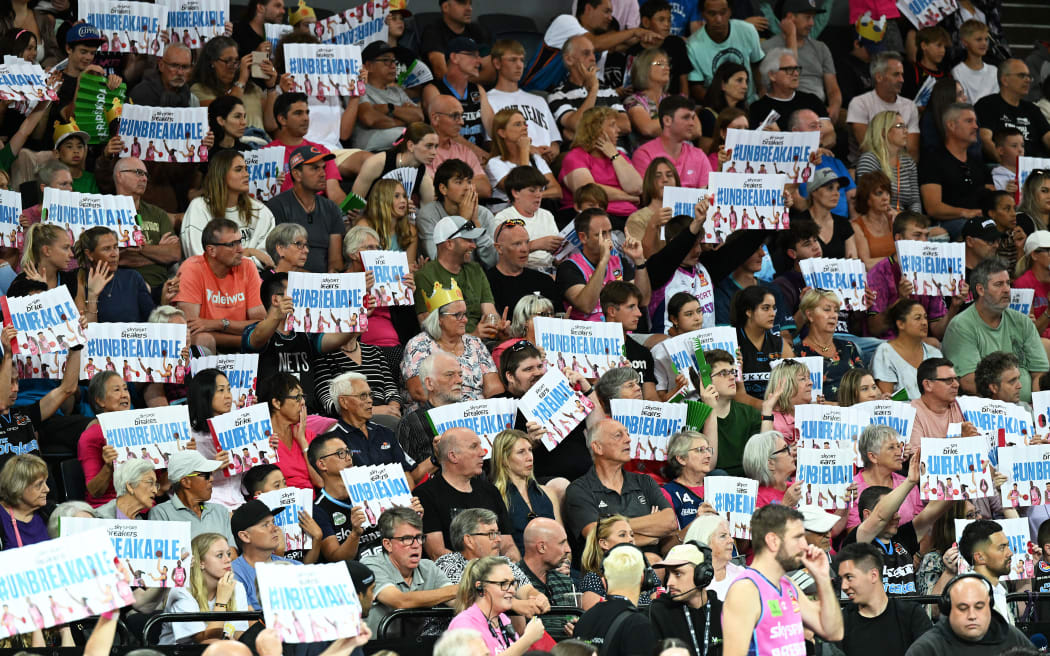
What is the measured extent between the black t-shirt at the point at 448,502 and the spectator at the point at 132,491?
4.02 feet

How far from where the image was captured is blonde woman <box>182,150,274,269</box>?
977 centimetres

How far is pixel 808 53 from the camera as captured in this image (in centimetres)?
1329

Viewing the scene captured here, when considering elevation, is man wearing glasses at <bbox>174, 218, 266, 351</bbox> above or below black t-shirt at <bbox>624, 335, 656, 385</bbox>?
above

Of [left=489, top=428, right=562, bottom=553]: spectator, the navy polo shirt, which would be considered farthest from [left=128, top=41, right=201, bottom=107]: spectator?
[left=489, top=428, right=562, bottom=553]: spectator

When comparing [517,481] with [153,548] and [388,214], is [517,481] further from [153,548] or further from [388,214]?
[388,214]

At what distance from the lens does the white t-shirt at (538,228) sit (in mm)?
10422

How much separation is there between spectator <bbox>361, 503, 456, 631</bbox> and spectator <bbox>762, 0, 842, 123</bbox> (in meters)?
6.76

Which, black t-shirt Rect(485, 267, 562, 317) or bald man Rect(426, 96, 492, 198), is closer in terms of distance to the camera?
black t-shirt Rect(485, 267, 562, 317)

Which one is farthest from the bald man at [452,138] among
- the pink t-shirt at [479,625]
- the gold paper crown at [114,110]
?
the pink t-shirt at [479,625]

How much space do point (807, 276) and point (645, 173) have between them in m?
1.29

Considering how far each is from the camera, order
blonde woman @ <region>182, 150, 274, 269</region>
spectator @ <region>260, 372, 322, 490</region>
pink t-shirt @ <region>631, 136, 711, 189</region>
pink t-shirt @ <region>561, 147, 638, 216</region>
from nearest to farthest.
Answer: spectator @ <region>260, 372, 322, 490</region>, blonde woman @ <region>182, 150, 274, 269</region>, pink t-shirt @ <region>561, 147, 638, 216</region>, pink t-shirt @ <region>631, 136, 711, 189</region>

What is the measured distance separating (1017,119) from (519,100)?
3904 millimetres

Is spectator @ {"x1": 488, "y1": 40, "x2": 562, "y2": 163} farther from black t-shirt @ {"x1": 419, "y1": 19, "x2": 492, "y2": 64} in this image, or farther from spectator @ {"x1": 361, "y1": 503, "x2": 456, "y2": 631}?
spectator @ {"x1": 361, "y1": 503, "x2": 456, "y2": 631}

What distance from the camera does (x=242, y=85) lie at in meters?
11.2
